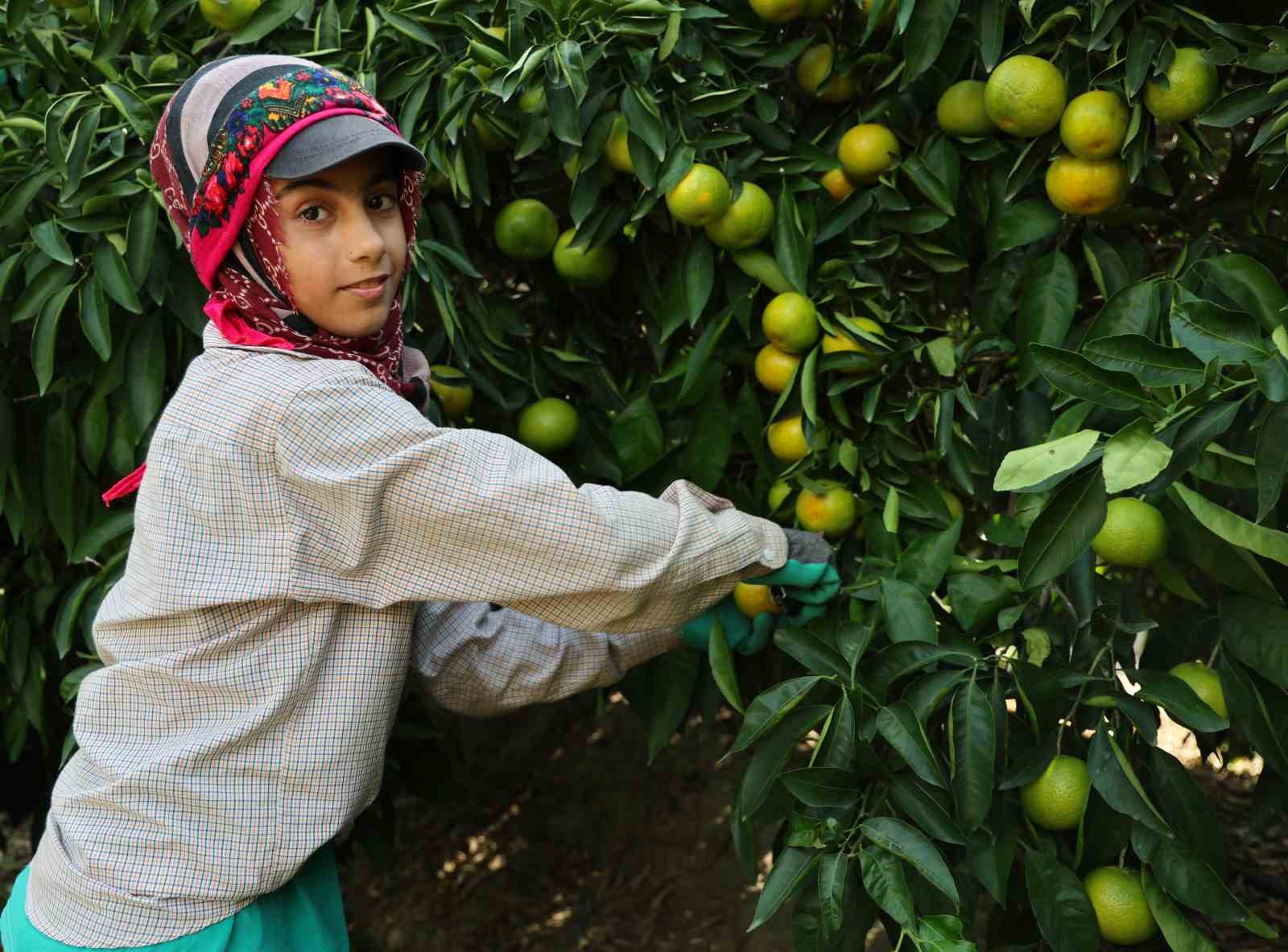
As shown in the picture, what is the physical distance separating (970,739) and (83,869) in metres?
0.98

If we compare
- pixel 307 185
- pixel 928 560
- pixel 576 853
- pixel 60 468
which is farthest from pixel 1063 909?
pixel 576 853

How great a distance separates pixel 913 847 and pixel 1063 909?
0.68ft

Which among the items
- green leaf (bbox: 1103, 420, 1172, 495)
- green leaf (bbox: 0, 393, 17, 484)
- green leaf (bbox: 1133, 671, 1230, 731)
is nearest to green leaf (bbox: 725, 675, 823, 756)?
green leaf (bbox: 1133, 671, 1230, 731)

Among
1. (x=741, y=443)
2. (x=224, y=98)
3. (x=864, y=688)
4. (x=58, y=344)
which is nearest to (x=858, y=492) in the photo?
(x=741, y=443)

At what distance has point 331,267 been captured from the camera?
1464mm

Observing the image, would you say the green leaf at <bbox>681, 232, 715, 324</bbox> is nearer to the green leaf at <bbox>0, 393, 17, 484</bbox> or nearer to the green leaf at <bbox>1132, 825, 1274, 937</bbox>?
the green leaf at <bbox>1132, 825, 1274, 937</bbox>

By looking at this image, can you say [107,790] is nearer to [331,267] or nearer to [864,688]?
[331,267]

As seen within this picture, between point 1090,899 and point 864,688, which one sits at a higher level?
point 864,688

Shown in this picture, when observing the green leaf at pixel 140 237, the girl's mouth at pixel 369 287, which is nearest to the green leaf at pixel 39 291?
the green leaf at pixel 140 237

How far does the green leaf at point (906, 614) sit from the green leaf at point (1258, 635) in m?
0.31

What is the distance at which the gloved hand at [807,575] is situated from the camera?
5.20 feet

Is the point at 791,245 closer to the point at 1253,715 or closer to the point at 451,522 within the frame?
the point at 451,522

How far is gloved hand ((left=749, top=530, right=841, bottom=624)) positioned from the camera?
1.58 metres

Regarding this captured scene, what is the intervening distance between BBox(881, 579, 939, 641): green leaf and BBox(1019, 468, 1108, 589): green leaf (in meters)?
0.28
